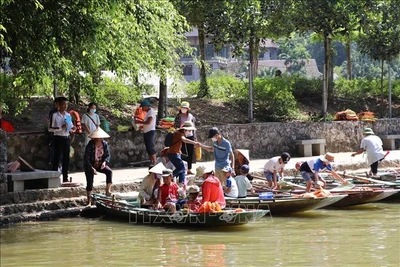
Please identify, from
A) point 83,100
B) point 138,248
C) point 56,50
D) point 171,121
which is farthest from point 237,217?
point 83,100

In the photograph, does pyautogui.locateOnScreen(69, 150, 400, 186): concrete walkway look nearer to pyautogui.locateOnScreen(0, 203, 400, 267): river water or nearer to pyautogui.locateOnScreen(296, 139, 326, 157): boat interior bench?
pyautogui.locateOnScreen(296, 139, 326, 157): boat interior bench

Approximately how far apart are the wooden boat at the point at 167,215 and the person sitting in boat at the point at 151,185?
0.72 ft

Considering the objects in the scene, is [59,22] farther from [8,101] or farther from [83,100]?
[83,100]

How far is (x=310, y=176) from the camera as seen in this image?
1817 cm

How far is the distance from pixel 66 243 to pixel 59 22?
489 cm

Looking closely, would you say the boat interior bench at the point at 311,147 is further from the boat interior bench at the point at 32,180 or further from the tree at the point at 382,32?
the boat interior bench at the point at 32,180

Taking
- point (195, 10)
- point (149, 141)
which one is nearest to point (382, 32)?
point (195, 10)

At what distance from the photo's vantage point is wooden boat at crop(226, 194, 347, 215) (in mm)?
16469

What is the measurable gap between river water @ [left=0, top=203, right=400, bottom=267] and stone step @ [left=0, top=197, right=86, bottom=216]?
414 millimetres

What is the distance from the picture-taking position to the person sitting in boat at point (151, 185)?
1592 cm

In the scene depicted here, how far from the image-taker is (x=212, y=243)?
14.2m

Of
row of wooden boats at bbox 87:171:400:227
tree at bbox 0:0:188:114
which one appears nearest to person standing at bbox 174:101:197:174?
tree at bbox 0:0:188:114

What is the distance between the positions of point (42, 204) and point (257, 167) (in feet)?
21.7

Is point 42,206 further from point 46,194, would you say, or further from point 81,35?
point 81,35
